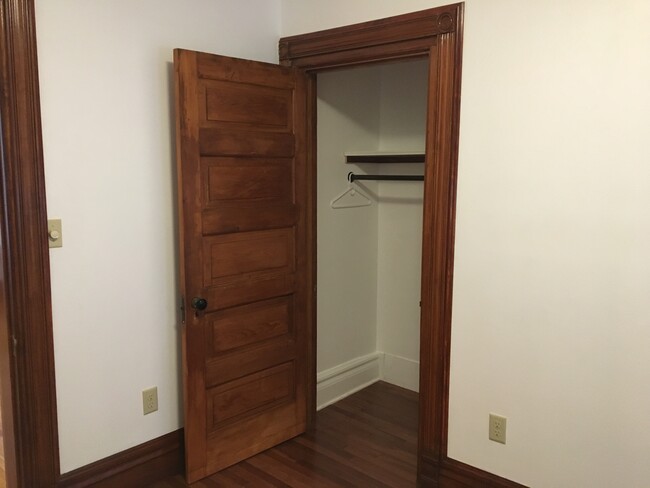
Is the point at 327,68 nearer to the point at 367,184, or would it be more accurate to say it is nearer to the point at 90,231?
the point at 367,184

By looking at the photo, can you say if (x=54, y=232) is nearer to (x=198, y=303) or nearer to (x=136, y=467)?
(x=198, y=303)

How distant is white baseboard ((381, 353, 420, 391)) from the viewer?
3.84 meters

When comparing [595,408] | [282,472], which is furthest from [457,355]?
[282,472]

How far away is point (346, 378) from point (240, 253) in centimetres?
143

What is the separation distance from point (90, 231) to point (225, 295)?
691 mm

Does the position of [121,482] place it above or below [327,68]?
below

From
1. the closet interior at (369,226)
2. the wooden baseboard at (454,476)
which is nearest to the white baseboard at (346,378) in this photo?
the closet interior at (369,226)

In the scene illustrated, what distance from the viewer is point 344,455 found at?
3.01m

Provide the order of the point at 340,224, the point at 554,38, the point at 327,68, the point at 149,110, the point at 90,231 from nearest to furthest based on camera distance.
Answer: the point at 554,38 < the point at 90,231 < the point at 149,110 < the point at 327,68 < the point at 340,224

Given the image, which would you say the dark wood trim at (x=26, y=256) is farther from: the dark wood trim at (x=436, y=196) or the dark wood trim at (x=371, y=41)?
the dark wood trim at (x=436, y=196)

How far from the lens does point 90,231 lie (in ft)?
7.86

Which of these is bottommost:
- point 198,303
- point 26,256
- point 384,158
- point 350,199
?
point 198,303

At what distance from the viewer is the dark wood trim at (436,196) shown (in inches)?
95.7

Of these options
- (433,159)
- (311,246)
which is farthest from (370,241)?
(433,159)
